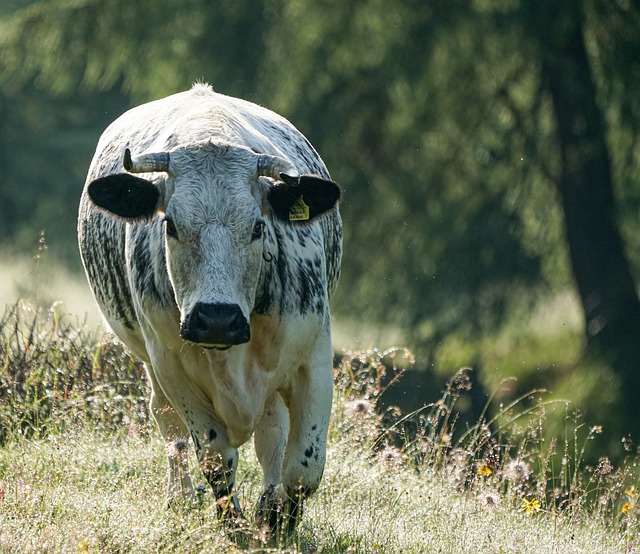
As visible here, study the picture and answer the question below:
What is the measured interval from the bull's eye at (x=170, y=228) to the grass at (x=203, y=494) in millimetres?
Answer: 1163

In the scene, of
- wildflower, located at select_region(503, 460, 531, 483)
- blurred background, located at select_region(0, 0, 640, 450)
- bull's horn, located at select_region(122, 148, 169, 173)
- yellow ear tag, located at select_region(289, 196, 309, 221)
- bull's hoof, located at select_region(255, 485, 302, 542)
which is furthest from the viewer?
blurred background, located at select_region(0, 0, 640, 450)

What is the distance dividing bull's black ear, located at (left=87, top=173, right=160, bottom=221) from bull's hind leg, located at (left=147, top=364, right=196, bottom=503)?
100 cm

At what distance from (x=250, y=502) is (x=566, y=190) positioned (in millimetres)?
8061

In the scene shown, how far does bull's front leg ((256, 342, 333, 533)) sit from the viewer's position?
225 inches

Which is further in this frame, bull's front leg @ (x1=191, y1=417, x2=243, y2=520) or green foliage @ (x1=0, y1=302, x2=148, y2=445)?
green foliage @ (x1=0, y1=302, x2=148, y2=445)

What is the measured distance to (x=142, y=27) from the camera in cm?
1466

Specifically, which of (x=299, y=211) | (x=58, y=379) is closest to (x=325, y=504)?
(x=299, y=211)

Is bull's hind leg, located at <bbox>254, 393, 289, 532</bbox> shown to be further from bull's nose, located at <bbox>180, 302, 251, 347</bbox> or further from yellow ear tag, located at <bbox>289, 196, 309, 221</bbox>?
bull's nose, located at <bbox>180, 302, 251, 347</bbox>

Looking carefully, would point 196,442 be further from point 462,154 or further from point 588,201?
point 588,201

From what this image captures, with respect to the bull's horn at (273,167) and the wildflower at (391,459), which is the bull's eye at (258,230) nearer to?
the bull's horn at (273,167)

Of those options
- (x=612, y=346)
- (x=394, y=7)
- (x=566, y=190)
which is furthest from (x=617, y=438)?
(x=394, y=7)

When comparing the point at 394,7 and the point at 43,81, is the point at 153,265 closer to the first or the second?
the point at 394,7

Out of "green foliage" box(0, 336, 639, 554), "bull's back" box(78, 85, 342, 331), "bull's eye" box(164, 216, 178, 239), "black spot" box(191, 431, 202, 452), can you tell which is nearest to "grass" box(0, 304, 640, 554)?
"green foliage" box(0, 336, 639, 554)

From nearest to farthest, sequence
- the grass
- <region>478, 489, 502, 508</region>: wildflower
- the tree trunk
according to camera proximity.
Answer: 1. the grass
2. <region>478, 489, 502, 508</region>: wildflower
3. the tree trunk
